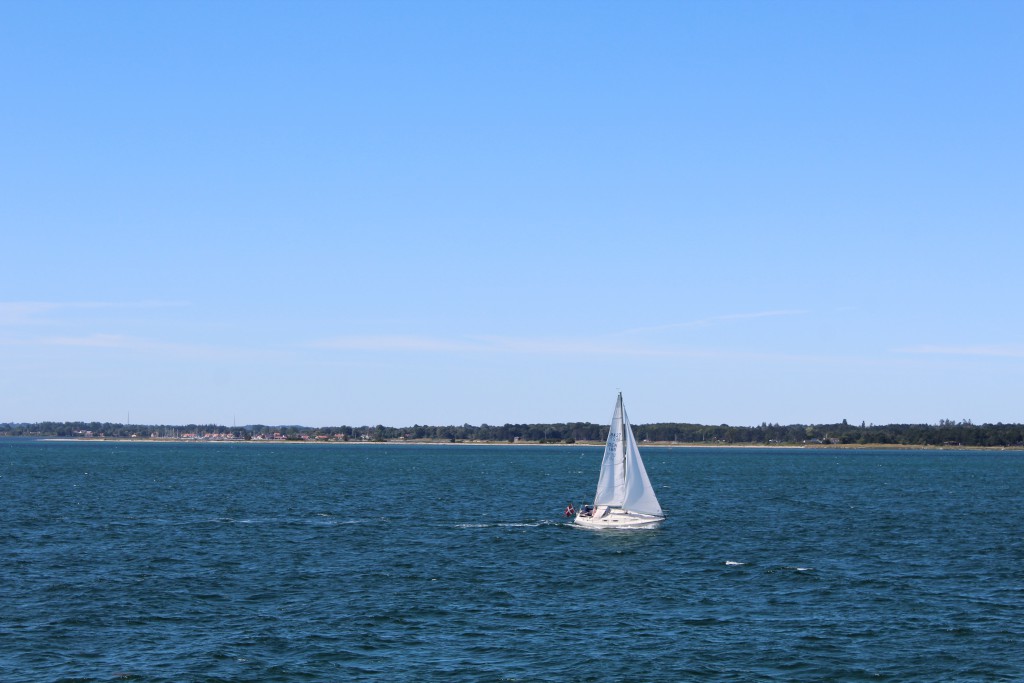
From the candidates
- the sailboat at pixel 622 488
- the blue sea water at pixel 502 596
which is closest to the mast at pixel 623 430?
the sailboat at pixel 622 488

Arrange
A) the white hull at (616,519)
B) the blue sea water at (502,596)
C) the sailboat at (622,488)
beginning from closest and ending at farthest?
the blue sea water at (502,596)
the white hull at (616,519)
the sailboat at (622,488)

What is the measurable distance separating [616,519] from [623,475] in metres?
4.75

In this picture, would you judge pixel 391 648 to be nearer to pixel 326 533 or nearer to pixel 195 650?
pixel 195 650

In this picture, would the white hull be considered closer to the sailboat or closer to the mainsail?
the sailboat

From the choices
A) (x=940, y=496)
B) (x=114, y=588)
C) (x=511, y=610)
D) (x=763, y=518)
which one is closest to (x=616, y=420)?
(x=763, y=518)

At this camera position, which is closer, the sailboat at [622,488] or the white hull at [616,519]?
the white hull at [616,519]

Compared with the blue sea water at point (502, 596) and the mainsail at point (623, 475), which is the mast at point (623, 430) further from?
the blue sea water at point (502, 596)

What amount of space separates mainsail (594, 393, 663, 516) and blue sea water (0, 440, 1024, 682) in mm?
4317

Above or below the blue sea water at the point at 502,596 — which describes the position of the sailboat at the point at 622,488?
above

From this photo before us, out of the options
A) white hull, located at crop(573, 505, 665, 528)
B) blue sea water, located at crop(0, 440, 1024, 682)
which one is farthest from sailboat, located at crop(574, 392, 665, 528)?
blue sea water, located at crop(0, 440, 1024, 682)

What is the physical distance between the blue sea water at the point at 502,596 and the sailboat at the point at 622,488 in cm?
305

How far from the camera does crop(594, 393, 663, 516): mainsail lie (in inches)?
3937

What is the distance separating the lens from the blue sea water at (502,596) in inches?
1773

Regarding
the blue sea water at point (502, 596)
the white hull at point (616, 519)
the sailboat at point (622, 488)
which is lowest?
the blue sea water at point (502, 596)
